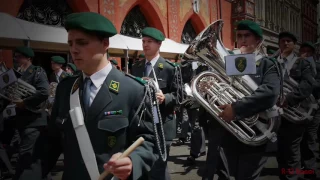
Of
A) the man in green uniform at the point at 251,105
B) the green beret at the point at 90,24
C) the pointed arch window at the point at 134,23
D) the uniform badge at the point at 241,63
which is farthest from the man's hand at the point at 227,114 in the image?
the pointed arch window at the point at 134,23

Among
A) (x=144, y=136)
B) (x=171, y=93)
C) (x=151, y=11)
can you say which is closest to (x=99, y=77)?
(x=144, y=136)

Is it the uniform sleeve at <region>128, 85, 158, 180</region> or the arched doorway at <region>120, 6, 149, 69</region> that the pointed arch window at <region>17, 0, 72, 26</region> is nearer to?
the arched doorway at <region>120, 6, 149, 69</region>

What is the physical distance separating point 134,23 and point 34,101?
9330 mm

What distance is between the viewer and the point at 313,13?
18.7 m

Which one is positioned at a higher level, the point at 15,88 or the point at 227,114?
the point at 15,88

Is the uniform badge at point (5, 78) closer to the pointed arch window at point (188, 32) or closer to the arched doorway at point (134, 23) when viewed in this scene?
the arched doorway at point (134, 23)

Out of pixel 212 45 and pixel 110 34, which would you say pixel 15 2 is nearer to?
pixel 212 45

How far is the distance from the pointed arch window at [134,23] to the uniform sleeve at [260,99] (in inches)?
388

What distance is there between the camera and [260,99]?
2.83 meters

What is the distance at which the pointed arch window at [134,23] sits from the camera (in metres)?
12.6

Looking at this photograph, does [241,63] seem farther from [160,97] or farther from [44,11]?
[44,11]

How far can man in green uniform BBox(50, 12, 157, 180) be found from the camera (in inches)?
66.8

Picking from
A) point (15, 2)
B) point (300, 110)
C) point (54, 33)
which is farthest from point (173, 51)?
point (300, 110)

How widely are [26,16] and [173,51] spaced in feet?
15.1
